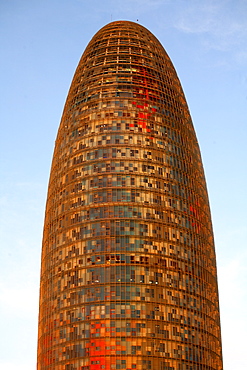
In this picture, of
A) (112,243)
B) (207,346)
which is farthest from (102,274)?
(207,346)

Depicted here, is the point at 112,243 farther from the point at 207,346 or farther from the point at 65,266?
the point at 207,346

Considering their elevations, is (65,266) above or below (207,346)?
above

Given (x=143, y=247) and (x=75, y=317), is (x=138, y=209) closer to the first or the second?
(x=143, y=247)

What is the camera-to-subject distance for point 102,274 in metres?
189

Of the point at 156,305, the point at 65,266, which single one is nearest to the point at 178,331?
the point at 156,305

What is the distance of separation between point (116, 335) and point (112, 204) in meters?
38.4

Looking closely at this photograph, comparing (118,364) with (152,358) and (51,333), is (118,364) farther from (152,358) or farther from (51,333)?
(51,333)

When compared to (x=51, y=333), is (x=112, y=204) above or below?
above

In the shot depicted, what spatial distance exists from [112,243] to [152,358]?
34.0 meters

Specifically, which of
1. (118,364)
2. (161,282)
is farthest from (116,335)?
(161,282)

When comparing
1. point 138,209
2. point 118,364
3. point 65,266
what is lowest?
point 118,364

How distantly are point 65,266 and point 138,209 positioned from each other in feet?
90.0

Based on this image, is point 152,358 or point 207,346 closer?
point 152,358

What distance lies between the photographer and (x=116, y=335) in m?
182
